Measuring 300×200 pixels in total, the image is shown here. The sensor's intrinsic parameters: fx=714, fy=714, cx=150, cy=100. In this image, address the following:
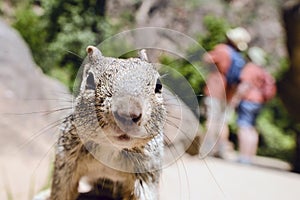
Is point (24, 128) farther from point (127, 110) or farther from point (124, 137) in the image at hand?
point (127, 110)

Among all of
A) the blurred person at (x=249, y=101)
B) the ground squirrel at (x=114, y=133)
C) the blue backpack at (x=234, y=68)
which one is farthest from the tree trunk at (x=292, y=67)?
the ground squirrel at (x=114, y=133)

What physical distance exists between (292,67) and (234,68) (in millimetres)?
940

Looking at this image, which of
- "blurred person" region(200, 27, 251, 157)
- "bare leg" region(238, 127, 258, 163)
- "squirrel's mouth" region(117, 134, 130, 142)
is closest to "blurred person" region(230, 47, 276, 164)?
"bare leg" region(238, 127, 258, 163)

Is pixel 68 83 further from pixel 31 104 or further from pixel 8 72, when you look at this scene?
pixel 31 104

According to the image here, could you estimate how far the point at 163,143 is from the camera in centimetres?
345

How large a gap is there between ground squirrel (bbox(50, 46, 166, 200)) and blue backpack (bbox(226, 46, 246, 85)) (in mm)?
3530

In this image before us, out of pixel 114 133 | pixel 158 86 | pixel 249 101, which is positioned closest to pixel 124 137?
pixel 114 133

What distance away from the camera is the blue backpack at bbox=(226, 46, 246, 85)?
6.94m

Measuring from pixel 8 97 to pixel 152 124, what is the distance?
9.76 ft

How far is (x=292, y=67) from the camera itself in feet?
24.9

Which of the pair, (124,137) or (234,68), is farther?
(234,68)

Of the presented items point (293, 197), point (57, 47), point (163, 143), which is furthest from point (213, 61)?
point (57, 47)

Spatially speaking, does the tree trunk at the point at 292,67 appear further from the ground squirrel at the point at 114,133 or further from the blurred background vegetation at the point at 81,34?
the ground squirrel at the point at 114,133

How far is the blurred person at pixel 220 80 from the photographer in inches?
235
